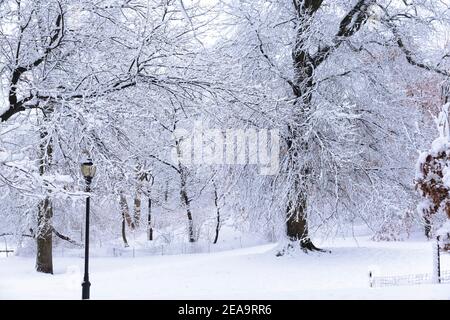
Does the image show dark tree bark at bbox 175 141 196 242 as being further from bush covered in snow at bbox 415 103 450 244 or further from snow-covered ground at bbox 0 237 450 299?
bush covered in snow at bbox 415 103 450 244

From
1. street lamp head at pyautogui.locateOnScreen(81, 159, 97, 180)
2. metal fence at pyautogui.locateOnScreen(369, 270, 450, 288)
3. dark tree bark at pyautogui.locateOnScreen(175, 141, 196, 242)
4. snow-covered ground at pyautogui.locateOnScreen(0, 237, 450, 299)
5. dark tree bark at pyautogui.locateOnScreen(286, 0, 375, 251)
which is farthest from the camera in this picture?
dark tree bark at pyautogui.locateOnScreen(175, 141, 196, 242)

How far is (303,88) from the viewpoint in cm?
1700

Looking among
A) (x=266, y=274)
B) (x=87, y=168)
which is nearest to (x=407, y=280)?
(x=266, y=274)

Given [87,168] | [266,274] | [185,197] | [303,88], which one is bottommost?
[266,274]

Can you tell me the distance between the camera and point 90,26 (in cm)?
903

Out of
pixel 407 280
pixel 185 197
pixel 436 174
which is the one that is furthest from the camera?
pixel 185 197

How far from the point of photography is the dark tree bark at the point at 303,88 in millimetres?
16188

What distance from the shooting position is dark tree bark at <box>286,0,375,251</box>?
16188 millimetres

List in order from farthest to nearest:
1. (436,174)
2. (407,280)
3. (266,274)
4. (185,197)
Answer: (185,197) < (266,274) < (407,280) < (436,174)

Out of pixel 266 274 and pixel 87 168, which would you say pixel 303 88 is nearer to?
pixel 266 274

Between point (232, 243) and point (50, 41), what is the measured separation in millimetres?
25100

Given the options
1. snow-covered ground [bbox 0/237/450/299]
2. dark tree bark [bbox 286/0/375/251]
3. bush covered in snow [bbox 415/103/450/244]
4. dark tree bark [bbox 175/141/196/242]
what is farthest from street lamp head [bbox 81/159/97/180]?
dark tree bark [bbox 175/141/196/242]

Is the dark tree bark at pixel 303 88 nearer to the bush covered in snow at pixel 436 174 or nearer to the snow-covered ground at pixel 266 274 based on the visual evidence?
the snow-covered ground at pixel 266 274

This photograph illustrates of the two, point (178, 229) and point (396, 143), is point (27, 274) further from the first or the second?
point (178, 229)
